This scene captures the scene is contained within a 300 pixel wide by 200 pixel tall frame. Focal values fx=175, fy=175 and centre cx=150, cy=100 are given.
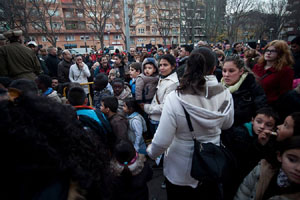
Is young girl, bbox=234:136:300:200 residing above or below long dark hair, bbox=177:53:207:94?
below

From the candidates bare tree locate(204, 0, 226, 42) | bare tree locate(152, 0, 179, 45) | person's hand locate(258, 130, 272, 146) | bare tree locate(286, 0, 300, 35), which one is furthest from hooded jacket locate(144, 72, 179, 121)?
bare tree locate(286, 0, 300, 35)

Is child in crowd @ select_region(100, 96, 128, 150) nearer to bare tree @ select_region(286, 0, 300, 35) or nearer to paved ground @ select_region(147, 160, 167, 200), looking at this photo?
paved ground @ select_region(147, 160, 167, 200)

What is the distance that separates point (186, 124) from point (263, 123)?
1.14 metres

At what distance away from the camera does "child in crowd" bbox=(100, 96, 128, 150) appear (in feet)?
8.28

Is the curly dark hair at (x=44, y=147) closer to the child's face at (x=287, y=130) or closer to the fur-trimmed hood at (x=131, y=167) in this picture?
the fur-trimmed hood at (x=131, y=167)

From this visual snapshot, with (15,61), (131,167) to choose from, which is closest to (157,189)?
(131,167)

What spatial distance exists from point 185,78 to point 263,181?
1145 millimetres

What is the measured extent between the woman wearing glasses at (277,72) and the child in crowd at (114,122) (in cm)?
235

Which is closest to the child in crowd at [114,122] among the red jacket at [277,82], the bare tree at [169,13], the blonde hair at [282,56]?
the red jacket at [277,82]

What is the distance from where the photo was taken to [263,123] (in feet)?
6.69

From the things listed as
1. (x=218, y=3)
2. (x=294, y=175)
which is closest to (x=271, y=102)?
(x=294, y=175)

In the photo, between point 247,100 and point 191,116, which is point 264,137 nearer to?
point 247,100

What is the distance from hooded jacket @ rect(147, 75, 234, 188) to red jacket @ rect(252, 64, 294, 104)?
61.2 inches

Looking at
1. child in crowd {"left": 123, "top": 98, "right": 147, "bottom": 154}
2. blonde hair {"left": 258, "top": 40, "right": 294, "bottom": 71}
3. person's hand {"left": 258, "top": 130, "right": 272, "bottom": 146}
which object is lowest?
child in crowd {"left": 123, "top": 98, "right": 147, "bottom": 154}
